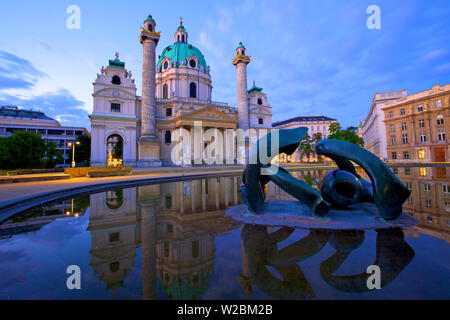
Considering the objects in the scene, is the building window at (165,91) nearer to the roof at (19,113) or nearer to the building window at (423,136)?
the roof at (19,113)

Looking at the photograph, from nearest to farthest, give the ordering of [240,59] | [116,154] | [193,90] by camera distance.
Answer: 1. [240,59]
2. [193,90]
3. [116,154]

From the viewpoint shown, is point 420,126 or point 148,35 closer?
point 148,35

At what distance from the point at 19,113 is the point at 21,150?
196 feet

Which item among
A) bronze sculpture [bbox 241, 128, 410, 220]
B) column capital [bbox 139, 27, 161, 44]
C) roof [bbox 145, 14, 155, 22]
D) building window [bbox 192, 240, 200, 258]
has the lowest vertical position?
building window [bbox 192, 240, 200, 258]

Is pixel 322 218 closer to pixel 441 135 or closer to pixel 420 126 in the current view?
pixel 441 135

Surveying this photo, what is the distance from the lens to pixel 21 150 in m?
22.2

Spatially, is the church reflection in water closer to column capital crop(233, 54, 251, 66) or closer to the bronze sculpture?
the bronze sculpture

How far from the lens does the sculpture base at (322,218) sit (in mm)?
4642

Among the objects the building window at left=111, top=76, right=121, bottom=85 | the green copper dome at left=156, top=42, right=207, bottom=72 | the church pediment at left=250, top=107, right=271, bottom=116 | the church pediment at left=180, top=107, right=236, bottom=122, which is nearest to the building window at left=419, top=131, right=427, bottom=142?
the church pediment at left=250, top=107, right=271, bottom=116

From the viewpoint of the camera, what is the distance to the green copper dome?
4694 cm

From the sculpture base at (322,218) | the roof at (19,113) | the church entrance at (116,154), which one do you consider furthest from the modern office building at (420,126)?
the roof at (19,113)

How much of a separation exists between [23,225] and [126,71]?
38.7 meters

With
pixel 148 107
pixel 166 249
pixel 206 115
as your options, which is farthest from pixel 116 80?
pixel 166 249
